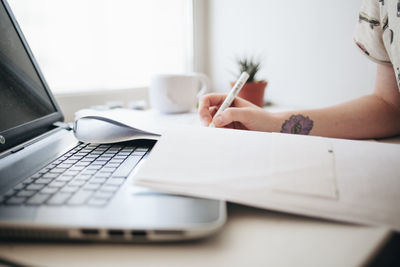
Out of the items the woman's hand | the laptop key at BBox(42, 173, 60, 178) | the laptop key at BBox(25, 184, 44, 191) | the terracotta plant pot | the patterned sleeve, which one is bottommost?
the terracotta plant pot

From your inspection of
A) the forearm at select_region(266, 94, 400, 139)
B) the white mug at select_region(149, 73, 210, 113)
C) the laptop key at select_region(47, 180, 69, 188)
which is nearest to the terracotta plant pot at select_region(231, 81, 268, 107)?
the white mug at select_region(149, 73, 210, 113)

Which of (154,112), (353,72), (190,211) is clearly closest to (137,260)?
(190,211)

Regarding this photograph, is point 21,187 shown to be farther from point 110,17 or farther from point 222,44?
point 222,44

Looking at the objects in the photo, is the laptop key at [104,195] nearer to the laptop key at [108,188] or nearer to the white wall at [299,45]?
the laptop key at [108,188]

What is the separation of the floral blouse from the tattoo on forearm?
17cm

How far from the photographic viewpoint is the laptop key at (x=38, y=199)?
23cm

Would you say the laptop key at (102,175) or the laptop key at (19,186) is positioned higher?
the laptop key at (19,186)

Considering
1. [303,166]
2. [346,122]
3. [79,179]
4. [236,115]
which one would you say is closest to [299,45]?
[346,122]

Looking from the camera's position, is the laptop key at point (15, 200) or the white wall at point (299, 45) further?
the white wall at point (299, 45)

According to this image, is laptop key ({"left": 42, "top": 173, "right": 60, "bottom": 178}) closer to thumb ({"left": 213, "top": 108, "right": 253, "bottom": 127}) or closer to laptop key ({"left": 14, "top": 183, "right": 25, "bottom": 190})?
laptop key ({"left": 14, "top": 183, "right": 25, "bottom": 190})

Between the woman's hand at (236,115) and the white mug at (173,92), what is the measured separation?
0.17m

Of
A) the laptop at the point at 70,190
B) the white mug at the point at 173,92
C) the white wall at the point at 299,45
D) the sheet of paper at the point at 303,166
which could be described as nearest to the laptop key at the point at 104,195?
the laptop at the point at 70,190

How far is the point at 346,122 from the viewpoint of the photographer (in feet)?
1.69

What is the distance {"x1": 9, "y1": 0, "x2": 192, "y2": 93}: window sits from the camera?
2.25 feet
